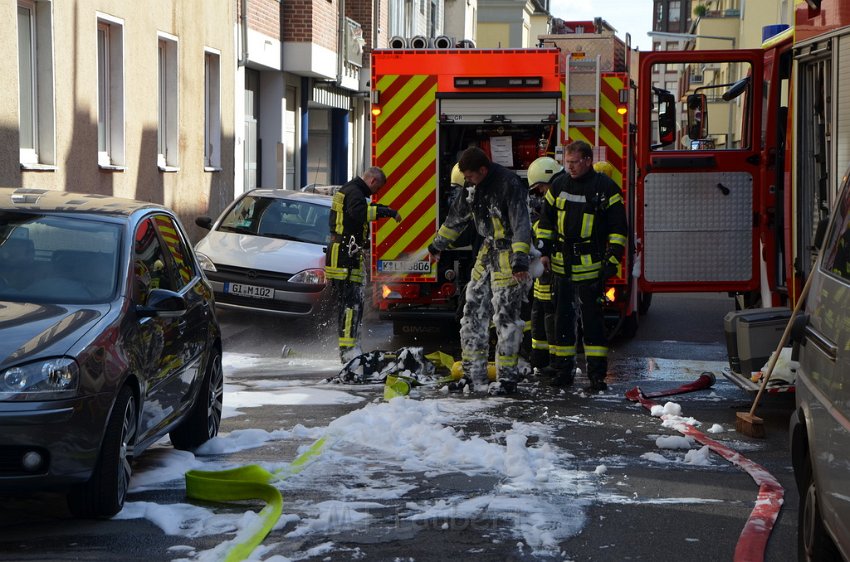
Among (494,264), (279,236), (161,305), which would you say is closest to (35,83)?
(279,236)

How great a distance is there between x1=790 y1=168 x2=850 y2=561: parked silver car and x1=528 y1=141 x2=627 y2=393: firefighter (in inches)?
191

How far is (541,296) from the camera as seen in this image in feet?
35.5

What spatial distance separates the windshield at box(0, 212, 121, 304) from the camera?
6230mm

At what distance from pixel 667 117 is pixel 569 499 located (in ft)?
19.8

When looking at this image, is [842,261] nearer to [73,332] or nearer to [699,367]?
[73,332]

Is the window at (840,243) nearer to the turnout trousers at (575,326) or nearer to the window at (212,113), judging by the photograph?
the turnout trousers at (575,326)

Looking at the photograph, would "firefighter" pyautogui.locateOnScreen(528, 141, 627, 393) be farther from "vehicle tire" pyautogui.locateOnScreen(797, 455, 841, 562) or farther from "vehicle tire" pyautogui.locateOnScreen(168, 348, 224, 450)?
"vehicle tire" pyautogui.locateOnScreen(797, 455, 841, 562)

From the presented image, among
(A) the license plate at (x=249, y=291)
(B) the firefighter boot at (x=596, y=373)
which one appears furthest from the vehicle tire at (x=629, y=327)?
(A) the license plate at (x=249, y=291)

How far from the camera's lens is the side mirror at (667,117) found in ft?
38.3

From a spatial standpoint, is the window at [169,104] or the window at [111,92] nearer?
→ the window at [111,92]

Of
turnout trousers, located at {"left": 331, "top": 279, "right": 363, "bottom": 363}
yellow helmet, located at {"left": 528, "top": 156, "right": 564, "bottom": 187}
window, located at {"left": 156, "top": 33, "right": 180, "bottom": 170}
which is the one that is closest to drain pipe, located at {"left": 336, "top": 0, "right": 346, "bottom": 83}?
window, located at {"left": 156, "top": 33, "right": 180, "bottom": 170}

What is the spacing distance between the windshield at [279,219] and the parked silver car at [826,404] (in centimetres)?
970

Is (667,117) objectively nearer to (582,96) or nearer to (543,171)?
(582,96)

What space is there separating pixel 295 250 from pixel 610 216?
4.71 m
